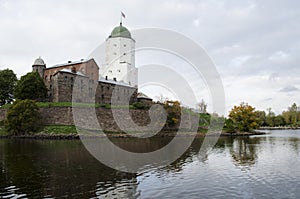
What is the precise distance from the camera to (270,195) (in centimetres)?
1075

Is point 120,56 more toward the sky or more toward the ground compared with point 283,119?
more toward the sky

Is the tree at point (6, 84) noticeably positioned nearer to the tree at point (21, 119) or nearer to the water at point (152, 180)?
the tree at point (21, 119)

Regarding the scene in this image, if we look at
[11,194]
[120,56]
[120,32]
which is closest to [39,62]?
[120,56]

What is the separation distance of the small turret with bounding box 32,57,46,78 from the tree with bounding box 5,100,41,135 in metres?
14.0

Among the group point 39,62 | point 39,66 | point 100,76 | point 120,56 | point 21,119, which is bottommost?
A: point 21,119

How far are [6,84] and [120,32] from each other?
29.0 metres

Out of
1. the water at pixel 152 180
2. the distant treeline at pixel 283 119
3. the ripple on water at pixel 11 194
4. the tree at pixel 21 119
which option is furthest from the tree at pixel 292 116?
the ripple on water at pixel 11 194

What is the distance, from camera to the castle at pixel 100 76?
Result: 1935 inches

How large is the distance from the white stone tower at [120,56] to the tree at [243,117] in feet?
82.6

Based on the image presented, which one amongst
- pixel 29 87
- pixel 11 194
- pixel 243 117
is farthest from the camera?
pixel 243 117

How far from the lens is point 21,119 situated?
39.5m

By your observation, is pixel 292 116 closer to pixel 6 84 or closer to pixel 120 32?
pixel 120 32

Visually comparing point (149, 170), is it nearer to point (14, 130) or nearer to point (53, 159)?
point (53, 159)

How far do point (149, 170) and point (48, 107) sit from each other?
33236 mm
